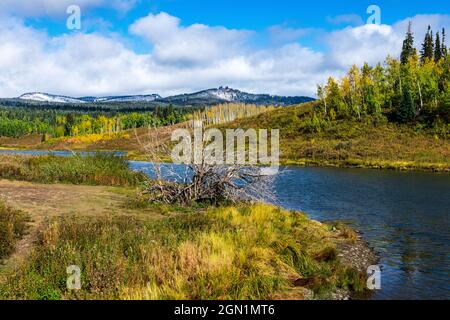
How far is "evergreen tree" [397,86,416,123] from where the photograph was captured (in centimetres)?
9456

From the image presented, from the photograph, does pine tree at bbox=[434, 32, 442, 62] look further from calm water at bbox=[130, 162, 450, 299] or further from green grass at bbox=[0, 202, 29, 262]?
green grass at bbox=[0, 202, 29, 262]

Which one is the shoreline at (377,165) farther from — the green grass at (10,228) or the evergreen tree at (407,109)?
the green grass at (10,228)

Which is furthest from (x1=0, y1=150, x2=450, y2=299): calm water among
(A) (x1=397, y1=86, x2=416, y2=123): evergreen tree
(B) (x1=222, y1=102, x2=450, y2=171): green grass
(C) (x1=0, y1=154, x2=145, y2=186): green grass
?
(A) (x1=397, y1=86, x2=416, y2=123): evergreen tree

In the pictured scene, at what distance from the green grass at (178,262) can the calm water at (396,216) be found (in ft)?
7.89

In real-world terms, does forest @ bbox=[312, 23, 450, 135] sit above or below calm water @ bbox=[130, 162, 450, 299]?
above

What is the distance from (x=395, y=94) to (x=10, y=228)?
4222 inches

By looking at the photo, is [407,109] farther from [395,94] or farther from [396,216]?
[396,216]

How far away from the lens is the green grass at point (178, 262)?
10.9m

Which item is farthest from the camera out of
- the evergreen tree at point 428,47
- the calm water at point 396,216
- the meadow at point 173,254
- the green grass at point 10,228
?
the evergreen tree at point 428,47

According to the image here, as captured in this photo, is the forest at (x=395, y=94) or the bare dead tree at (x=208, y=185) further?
the forest at (x=395, y=94)

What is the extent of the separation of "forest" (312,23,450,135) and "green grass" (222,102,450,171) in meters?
2.43

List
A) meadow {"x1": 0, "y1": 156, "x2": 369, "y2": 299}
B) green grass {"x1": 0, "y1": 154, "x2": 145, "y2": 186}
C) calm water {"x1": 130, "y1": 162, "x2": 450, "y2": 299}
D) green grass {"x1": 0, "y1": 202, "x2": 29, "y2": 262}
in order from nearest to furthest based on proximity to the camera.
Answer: meadow {"x1": 0, "y1": 156, "x2": 369, "y2": 299} < green grass {"x1": 0, "y1": 202, "x2": 29, "y2": 262} < calm water {"x1": 130, "y1": 162, "x2": 450, "y2": 299} < green grass {"x1": 0, "y1": 154, "x2": 145, "y2": 186}

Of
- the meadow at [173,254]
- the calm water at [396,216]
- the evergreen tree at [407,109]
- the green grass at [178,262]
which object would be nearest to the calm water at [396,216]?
the calm water at [396,216]

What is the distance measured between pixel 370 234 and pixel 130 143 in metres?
142
